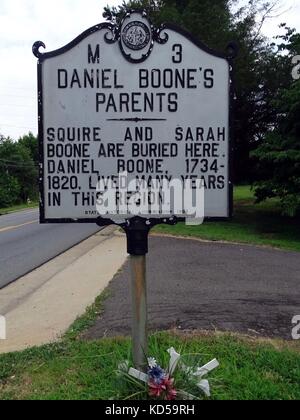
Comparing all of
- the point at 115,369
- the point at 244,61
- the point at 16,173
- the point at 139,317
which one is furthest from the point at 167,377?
the point at 16,173

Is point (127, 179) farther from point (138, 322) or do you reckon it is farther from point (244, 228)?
point (244, 228)

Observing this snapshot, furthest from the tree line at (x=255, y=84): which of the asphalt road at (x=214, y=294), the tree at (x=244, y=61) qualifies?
the asphalt road at (x=214, y=294)

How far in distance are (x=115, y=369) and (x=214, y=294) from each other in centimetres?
352

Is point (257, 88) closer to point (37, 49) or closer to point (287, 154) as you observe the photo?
point (287, 154)

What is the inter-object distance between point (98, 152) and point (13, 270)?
7.39 metres

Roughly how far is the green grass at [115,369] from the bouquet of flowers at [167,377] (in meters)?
0.08

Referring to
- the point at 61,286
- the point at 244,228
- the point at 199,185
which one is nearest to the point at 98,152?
the point at 199,185

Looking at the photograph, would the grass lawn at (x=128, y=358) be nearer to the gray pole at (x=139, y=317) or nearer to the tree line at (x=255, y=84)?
the gray pole at (x=139, y=317)

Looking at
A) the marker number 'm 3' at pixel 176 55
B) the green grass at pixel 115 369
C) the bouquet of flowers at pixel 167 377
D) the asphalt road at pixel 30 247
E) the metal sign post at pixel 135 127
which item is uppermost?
the marker number 'm 3' at pixel 176 55

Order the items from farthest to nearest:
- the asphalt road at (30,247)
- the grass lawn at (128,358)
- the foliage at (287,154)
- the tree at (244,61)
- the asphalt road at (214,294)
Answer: the tree at (244,61) < the foliage at (287,154) < the asphalt road at (30,247) < the asphalt road at (214,294) < the grass lawn at (128,358)

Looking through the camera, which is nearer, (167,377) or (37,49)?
(167,377)

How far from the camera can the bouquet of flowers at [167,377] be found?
11.6 ft

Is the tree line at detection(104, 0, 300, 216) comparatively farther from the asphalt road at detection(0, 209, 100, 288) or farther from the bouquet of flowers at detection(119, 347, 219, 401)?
the bouquet of flowers at detection(119, 347, 219, 401)

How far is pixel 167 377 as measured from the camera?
3.57m
